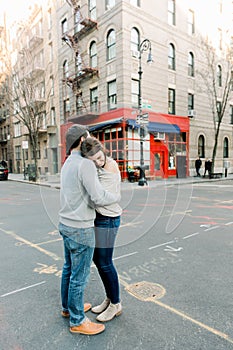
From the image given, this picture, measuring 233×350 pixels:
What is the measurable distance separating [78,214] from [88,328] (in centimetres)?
109

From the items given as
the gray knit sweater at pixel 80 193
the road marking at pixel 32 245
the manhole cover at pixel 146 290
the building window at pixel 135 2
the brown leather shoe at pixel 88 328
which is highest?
the building window at pixel 135 2

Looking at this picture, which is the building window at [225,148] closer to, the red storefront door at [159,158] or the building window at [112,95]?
the red storefront door at [159,158]

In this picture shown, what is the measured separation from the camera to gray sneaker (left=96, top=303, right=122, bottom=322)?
254cm

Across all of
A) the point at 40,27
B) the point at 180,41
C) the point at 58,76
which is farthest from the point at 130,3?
the point at 40,27

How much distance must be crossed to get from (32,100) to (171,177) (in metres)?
13.3

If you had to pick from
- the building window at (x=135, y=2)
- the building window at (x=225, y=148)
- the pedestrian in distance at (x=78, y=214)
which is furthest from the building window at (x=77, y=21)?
the pedestrian in distance at (x=78, y=214)

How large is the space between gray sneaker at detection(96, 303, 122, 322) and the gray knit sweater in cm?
98

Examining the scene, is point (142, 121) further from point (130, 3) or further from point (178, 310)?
point (178, 310)

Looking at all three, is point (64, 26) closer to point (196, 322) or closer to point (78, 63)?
point (78, 63)

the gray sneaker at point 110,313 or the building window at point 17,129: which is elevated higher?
the building window at point 17,129

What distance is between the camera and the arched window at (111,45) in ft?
62.7

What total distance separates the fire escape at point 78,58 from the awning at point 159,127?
181 inches

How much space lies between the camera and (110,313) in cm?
258

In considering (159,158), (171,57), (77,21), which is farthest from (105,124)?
(77,21)
